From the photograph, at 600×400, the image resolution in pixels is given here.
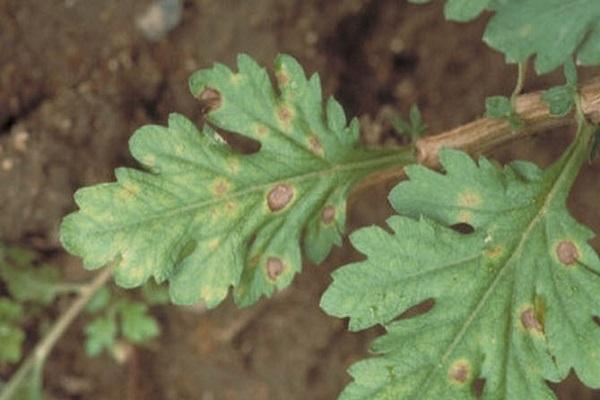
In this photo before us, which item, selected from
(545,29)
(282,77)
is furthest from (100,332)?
(545,29)

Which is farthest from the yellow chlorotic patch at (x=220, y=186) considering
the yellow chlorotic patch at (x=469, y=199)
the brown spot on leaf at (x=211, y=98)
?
the yellow chlorotic patch at (x=469, y=199)

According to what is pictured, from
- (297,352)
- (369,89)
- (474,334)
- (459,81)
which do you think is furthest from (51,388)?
(474,334)

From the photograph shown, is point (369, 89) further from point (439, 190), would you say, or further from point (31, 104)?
point (439, 190)

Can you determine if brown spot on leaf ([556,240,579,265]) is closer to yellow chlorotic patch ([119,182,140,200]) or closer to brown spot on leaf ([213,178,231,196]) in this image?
brown spot on leaf ([213,178,231,196])

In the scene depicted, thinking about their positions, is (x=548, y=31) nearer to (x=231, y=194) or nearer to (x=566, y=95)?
(x=566, y=95)

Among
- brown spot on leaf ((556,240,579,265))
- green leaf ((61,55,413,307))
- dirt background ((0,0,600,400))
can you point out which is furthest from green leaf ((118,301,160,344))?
brown spot on leaf ((556,240,579,265))

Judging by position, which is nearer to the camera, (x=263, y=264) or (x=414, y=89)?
(x=263, y=264)

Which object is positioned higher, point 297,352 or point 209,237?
point 209,237

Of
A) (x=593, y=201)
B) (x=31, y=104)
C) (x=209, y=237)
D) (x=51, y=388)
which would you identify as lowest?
(x=593, y=201)
